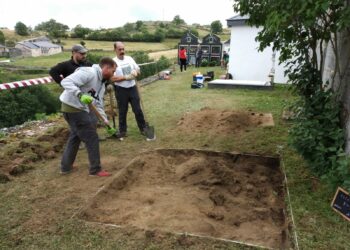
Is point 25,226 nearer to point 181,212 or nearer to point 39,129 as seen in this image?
point 181,212

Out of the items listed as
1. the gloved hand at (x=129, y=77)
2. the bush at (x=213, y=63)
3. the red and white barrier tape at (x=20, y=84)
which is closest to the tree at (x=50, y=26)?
the bush at (x=213, y=63)

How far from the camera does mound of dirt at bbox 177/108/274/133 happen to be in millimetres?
6848

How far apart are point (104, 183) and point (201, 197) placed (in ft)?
4.34

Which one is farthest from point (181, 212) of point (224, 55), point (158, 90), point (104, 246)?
point (224, 55)

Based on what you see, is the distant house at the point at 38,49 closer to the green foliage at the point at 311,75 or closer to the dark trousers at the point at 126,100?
the dark trousers at the point at 126,100

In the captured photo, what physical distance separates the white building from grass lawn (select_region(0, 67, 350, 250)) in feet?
23.4

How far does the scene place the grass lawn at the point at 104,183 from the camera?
9.77 feet

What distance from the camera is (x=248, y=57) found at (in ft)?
46.7

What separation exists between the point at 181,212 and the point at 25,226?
1647mm

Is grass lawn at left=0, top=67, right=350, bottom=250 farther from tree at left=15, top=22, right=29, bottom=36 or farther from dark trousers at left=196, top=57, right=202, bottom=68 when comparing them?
tree at left=15, top=22, right=29, bottom=36

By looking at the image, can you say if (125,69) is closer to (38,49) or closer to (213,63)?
(213,63)

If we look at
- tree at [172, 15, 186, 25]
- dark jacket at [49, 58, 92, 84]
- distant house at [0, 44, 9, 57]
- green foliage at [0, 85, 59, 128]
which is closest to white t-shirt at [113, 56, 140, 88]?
dark jacket at [49, 58, 92, 84]

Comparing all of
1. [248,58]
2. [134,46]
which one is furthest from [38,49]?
[248,58]

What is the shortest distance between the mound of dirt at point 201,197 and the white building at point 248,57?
9.55m
